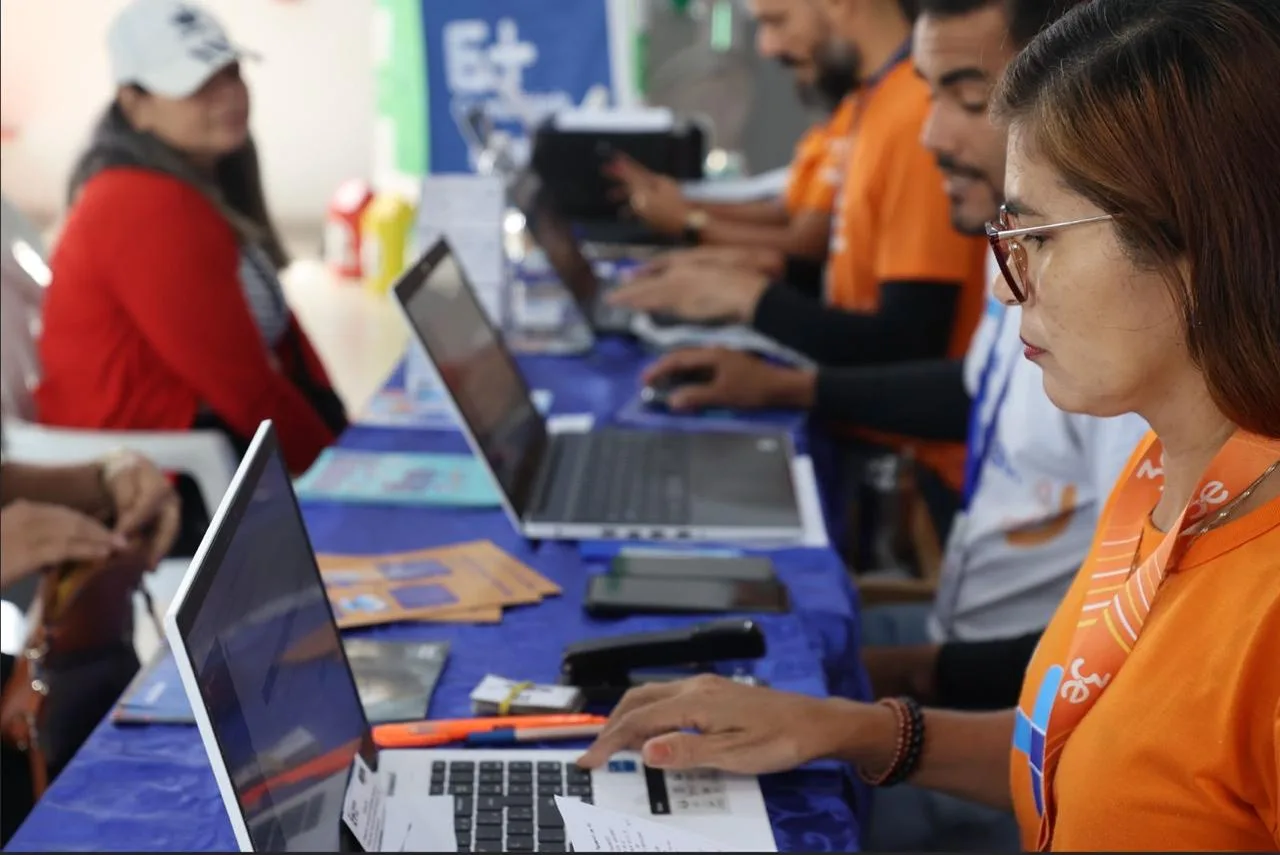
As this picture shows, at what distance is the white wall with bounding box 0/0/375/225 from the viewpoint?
1.89 metres

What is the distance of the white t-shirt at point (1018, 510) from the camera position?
1583 millimetres

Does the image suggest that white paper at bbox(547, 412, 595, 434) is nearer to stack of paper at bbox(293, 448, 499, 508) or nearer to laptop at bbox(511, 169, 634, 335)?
stack of paper at bbox(293, 448, 499, 508)

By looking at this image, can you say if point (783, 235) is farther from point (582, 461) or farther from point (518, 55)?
point (518, 55)

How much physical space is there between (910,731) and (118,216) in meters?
1.66

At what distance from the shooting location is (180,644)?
0.70 m

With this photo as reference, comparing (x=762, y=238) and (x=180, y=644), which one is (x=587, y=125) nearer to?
(x=762, y=238)

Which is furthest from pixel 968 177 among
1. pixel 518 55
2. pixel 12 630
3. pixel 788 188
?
pixel 518 55

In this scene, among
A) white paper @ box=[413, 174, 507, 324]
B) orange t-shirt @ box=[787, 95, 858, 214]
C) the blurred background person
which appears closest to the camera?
the blurred background person

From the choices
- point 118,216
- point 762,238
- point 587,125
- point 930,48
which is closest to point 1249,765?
point 930,48

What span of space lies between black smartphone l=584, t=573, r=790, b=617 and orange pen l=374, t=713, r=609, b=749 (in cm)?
25

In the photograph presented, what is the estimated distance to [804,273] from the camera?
328 cm

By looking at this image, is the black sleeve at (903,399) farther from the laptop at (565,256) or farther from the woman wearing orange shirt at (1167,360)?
the woman wearing orange shirt at (1167,360)

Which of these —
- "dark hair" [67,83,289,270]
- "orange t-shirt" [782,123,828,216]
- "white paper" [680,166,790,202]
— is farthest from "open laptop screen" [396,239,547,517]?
"white paper" [680,166,790,202]

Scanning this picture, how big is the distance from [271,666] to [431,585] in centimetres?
59
